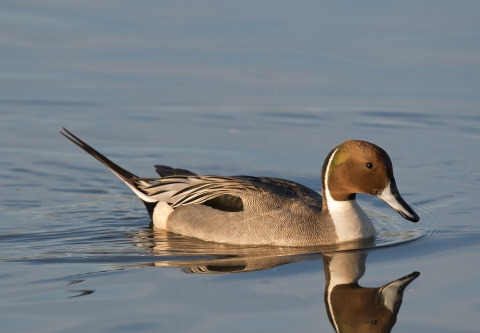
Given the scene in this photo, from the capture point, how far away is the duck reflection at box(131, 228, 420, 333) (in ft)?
21.4

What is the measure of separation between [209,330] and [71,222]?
133 inches

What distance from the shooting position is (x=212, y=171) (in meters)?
10.7

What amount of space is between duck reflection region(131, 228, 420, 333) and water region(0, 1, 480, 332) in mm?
37

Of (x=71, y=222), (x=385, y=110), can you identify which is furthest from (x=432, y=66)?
(x=71, y=222)

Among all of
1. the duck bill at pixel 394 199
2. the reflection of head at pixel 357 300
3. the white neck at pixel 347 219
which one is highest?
the duck bill at pixel 394 199

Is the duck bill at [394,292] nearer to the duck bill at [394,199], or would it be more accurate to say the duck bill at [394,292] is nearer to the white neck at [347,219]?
the duck bill at [394,199]

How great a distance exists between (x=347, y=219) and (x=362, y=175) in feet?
1.46

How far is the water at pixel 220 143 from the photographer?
670 cm

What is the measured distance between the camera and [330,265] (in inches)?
307

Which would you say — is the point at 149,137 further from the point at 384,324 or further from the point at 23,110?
the point at 384,324

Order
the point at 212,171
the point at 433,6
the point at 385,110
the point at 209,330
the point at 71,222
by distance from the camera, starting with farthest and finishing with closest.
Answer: the point at 433,6, the point at 385,110, the point at 212,171, the point at 71,222, the point at 209,330

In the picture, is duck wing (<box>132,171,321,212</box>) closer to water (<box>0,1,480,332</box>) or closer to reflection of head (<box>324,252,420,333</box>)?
water (<box>0,1,480,332</box>)

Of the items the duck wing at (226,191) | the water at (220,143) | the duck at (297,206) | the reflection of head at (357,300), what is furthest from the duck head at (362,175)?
the reflection of head at (357,300)

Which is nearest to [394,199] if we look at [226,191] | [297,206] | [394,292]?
[297,206]
